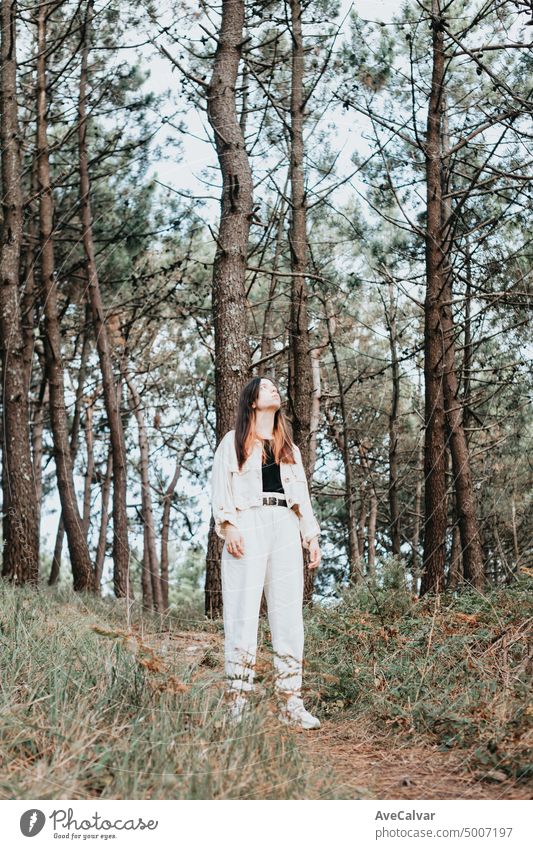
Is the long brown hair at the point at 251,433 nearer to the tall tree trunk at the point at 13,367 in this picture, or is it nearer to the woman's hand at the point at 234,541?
the woman's hand at the point at 234,541

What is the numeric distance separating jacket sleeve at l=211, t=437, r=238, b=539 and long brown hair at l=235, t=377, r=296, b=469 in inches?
2.7

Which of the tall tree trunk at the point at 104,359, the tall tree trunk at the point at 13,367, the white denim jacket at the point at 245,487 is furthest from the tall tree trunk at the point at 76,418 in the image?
the white denim jacket at the point at 245,487

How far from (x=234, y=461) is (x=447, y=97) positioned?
6727 mm

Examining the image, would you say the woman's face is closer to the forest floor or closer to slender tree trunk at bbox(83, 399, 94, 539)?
the forest floor

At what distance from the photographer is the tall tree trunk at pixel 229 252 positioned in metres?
7.09

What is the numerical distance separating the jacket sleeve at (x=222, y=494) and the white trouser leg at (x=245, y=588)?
0.07 meters

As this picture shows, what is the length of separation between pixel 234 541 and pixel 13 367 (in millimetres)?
5980

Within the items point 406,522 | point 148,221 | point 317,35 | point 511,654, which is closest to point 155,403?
point 148,221


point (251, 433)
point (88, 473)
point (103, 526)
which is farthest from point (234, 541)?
point (103, 526)

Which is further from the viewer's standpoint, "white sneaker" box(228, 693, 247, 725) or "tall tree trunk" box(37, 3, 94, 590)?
"tall tree trunk" box(37, 3, 94, 590)

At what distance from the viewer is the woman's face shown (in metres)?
4.14

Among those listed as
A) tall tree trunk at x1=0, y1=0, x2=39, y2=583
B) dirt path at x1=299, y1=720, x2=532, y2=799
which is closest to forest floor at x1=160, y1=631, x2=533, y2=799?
dirt path at x1=299, y1=720, x2=532, y2=799

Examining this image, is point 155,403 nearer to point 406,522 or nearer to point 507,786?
point 406,522
